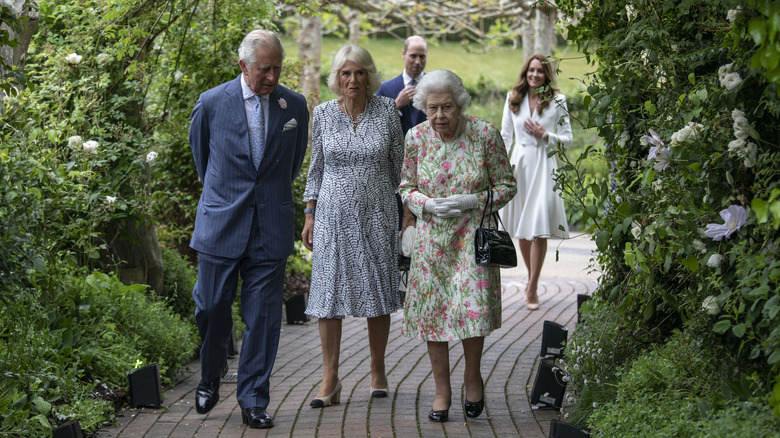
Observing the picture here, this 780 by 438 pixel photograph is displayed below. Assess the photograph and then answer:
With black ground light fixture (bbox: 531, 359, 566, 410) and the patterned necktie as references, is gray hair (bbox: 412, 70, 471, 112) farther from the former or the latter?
black ground light fixture (bbox: 531, 359, 566, 410)

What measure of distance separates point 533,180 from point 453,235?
384cm

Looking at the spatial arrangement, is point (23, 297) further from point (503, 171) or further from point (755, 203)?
point (755, 203)

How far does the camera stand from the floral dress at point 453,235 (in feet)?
17.1

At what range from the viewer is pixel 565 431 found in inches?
175

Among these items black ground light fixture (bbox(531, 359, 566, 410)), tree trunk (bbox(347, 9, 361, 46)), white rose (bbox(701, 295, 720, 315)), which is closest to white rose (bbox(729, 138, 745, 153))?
white rose (bbox(701, 295, 720, 315))

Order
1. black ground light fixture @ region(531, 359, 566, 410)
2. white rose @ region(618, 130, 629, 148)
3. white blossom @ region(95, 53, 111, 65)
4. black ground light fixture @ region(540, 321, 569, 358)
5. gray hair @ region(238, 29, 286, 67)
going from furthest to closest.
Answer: white blossom @ region(95, 53, 111, 65) → black ground light fixture @ region(540, 321, 569, 358) → black ground light fixture @ region(531, 359, 566, 410) → gray hair @ region(238, 29, 286, 67) → white rose @ region(618, 130, 629, 148)

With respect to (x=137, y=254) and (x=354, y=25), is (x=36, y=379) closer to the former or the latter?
(x=137, y=254)

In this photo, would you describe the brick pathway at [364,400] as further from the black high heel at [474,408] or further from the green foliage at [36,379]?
the green foliage at [36,379]

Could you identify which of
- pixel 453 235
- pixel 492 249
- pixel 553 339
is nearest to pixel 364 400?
pixel 453 235

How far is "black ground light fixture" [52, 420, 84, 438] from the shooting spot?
447cm

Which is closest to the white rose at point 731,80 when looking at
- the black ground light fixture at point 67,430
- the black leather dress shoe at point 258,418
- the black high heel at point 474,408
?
the black high heel at point 474,408

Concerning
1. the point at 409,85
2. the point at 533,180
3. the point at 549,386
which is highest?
the point at 409,85

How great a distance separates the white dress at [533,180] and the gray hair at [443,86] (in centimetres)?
357

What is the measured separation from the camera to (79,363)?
5270 mm
